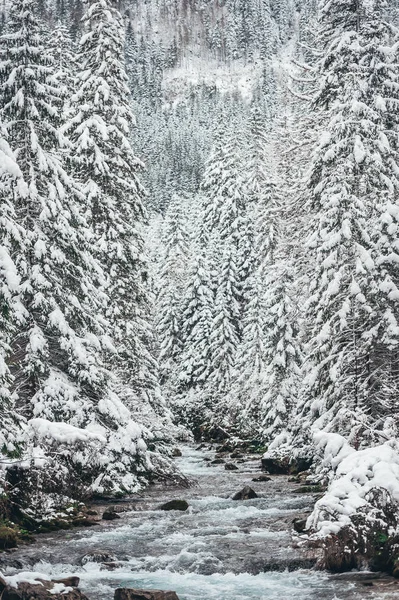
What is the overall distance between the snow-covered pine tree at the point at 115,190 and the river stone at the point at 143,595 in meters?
12.6

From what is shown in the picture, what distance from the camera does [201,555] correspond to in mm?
14867

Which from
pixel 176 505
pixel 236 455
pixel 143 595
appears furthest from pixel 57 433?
pixel 236 455

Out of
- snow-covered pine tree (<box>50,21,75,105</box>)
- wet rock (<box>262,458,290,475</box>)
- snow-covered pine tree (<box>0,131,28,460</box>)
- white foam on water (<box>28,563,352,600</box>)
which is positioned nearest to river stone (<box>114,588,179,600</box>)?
white foam on water (<box>28,563,352,600</box>)

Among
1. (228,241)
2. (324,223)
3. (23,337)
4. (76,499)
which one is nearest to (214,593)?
(76,499)

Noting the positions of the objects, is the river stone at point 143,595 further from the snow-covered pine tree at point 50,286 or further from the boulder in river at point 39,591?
the snow-covered pine tree at point 50,286

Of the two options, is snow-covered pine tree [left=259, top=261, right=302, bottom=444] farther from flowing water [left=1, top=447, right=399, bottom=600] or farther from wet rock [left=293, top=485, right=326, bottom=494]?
flowing water [left=1, top=447, right=399, bottom=600]

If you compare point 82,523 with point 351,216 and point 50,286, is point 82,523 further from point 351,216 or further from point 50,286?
point 351,216

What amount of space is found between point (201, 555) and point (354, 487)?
3.87 m

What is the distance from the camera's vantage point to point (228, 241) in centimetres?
5206

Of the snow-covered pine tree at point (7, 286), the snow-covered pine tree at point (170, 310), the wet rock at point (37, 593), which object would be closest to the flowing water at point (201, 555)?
the wet rock at point (37, 593)

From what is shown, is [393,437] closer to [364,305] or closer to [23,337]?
[364,305]

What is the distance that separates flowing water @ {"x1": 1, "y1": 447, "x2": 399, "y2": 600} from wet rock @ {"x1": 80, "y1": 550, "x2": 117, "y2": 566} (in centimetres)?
3

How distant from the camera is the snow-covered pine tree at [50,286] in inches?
755

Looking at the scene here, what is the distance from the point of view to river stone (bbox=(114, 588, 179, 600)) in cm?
1123
